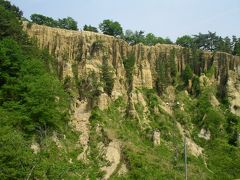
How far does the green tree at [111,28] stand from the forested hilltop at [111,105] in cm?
15

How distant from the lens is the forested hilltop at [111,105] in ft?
139

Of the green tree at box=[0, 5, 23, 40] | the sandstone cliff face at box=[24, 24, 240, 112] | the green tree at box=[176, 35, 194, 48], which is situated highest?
the green tree at box=[176, 35, 194, 48]

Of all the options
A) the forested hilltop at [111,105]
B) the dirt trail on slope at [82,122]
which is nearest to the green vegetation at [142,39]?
the forested hilltop at [111,105]

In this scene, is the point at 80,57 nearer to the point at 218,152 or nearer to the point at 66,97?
the point at 66,97

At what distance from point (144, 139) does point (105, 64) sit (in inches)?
422

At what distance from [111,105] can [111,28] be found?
2237cm

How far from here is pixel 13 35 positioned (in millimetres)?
50625

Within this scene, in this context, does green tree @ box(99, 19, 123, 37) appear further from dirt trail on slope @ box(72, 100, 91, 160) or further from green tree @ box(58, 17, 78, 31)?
dirt trail on slope @ box(72, 100, 91, 160)

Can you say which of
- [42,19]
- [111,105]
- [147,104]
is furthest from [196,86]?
[42,19]

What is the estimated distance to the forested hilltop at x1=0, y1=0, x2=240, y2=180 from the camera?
42438 mm

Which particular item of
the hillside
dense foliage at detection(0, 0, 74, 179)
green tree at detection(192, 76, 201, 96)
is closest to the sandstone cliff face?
the hillside

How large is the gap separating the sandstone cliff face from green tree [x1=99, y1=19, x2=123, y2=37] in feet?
29.4

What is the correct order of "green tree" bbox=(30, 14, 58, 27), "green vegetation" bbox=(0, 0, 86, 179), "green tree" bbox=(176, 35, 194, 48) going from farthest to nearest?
"green tree" bbox=(176, 35, 194, 48), "green tree" bbox=(30, 14, 58, 27), "green vegetation" bbox=(0, 0, 86, 179)

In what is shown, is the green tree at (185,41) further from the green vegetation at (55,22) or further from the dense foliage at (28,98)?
the dense foliage at (28,98)
